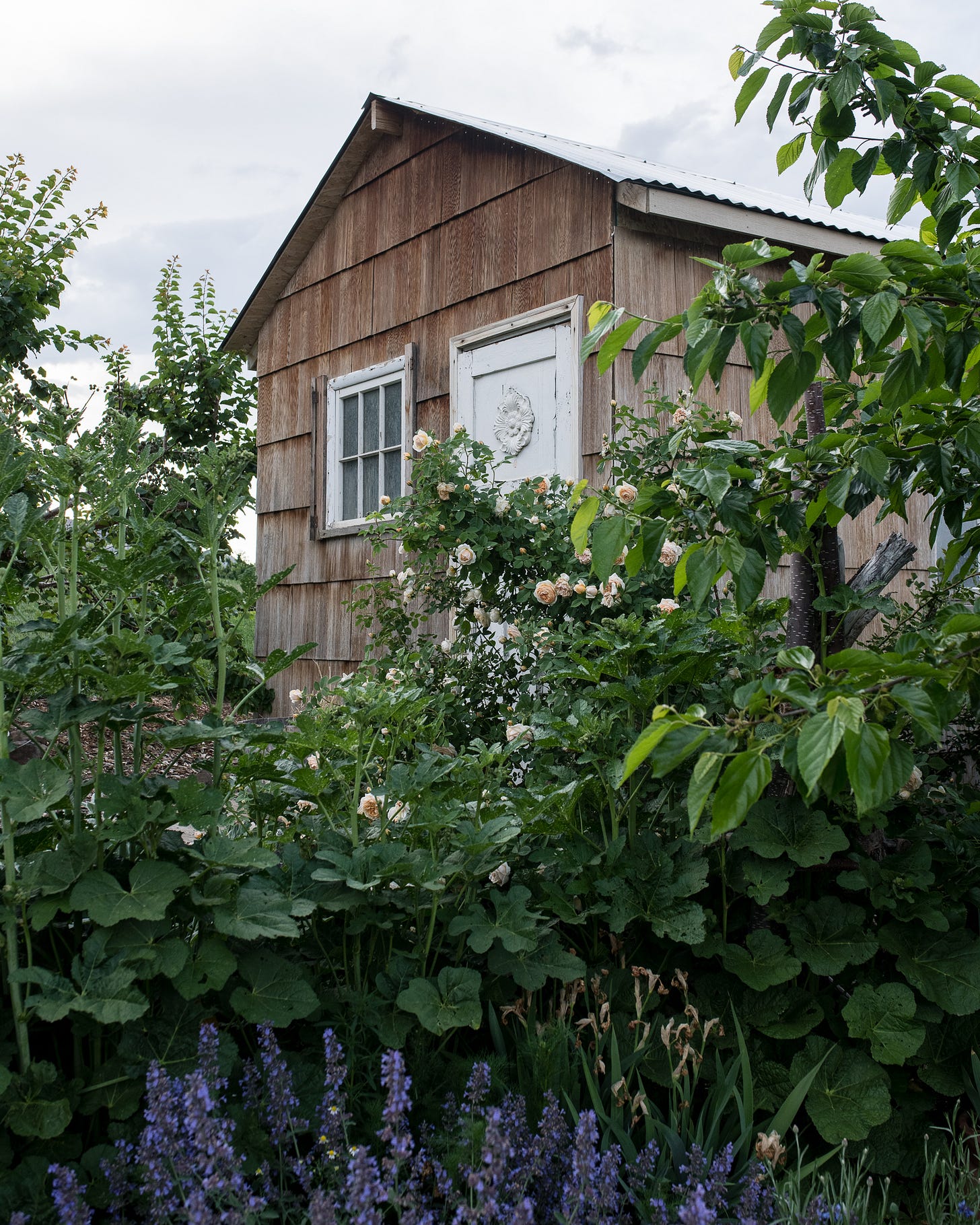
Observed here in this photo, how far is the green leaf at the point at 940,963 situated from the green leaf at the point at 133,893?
1391 mm

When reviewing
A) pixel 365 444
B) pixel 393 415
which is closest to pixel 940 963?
pixel 393 415

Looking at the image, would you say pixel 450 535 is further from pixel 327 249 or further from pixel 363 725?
pixel 327 249

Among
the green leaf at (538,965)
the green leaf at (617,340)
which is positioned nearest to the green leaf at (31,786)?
the green leaf at (538,965)

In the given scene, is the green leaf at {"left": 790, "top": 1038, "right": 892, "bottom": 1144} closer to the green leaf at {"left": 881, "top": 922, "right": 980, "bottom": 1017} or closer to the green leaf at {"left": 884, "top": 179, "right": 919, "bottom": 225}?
the green leaf at {"left": 881, "top": 922, "right": 980, "bottom": 1017}

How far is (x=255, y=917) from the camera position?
1611 millimetres

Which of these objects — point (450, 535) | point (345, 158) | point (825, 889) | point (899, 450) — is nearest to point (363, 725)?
point (825, 889)

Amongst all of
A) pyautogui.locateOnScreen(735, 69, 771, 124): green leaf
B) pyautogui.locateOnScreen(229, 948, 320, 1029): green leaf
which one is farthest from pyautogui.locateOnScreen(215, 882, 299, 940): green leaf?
pyautogui.locateOnScreen(735, 69, 771, 124): green leaf

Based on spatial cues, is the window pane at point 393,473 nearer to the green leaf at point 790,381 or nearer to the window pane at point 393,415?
the window pane at point 393,415

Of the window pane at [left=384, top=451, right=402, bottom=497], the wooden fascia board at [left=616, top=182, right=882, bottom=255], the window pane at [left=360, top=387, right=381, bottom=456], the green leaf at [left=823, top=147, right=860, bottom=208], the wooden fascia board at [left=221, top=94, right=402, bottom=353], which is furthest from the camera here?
the window pane at [left=360, top=387, right=381, bottom=456]

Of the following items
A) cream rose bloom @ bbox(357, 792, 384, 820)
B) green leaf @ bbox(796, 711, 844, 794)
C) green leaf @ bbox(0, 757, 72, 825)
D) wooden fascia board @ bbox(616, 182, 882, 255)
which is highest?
wooden fascia board @ bbox(616, 182, 882, 255)

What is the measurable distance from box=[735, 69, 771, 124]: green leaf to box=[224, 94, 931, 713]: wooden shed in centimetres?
324

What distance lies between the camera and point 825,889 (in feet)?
7.20

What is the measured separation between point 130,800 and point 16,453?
2.05ft

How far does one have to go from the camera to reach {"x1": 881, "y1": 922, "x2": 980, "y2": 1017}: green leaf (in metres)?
1.91
